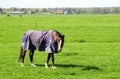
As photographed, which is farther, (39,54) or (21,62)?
(39,54)

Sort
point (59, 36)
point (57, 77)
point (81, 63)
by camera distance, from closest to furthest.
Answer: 1. point (57, 77)
2. point (59, 36)
3. point (81, 63)

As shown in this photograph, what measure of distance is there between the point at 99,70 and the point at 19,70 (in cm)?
338

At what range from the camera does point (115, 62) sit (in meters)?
17.6

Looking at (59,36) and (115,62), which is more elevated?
(59,36)

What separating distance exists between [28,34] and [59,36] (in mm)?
1912

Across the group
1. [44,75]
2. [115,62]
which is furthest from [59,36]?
[115,62]

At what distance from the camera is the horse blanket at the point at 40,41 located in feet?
49.2

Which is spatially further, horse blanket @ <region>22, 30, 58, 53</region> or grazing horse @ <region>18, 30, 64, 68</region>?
horse blanket @ <region>22, 30, 58, 53</region>

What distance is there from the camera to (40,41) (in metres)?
15.4

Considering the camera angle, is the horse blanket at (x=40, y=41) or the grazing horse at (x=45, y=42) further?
the horse blanket at (x=40, y=41)

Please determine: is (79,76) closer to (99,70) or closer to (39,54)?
(99,70)

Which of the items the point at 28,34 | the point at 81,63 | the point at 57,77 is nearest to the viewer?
the point at 57,77

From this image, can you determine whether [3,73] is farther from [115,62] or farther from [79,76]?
[115,62]

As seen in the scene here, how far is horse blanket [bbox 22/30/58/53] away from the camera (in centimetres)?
1499
